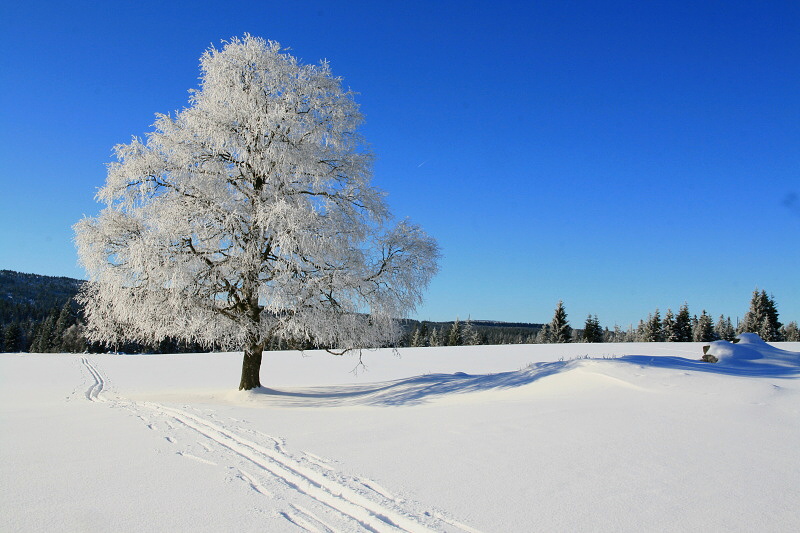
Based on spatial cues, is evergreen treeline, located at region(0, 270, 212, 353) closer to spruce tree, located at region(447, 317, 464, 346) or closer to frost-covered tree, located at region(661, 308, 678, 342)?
spruce tree, located at region(447, 317, 464, 346)

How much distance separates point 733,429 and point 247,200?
1198 centimetres

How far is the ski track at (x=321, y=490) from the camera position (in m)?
3.87

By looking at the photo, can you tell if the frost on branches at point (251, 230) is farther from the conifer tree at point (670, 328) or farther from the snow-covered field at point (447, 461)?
the conifer tree at point (670, 328)

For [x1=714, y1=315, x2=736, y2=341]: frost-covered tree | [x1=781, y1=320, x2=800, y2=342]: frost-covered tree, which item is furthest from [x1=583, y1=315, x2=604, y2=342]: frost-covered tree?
[x1=781, y1=320, x2=800, y2=342]: frost-covered tree

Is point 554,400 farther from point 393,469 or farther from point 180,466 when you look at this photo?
point 180,466

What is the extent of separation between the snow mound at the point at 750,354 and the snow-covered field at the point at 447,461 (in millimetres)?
3603

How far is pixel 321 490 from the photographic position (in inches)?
184

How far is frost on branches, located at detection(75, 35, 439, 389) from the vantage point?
11992 mm

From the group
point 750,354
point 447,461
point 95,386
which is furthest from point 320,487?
point 95,386

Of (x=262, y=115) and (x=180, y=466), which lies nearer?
(x=180, y=466)

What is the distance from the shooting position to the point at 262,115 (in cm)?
1277

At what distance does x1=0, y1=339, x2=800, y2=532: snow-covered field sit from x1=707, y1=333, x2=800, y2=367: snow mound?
3.60 meters

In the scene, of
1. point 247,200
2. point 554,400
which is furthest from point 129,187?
point 554,400

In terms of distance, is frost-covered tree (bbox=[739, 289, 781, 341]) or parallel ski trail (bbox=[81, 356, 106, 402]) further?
frost-covered tree (bbox=[739, 289, 781, 341])
